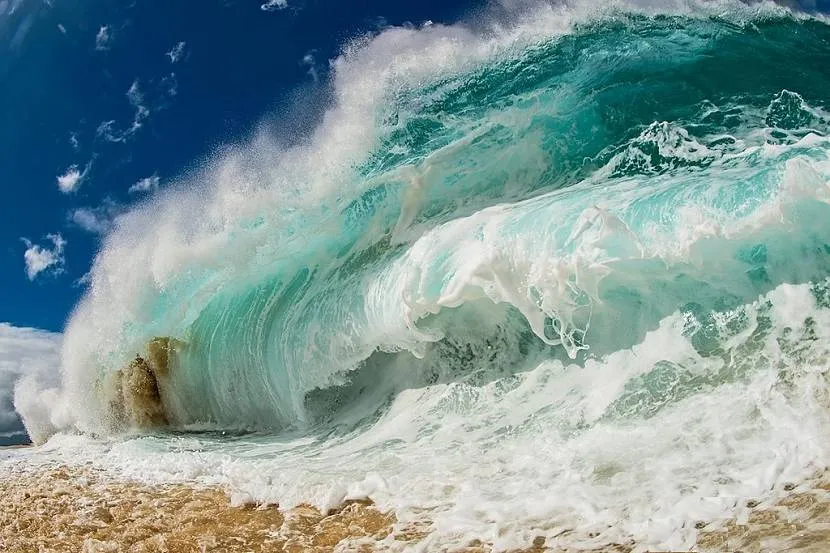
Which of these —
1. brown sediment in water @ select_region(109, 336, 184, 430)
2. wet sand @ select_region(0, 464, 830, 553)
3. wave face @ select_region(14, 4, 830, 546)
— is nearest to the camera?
wet sand @ select_region(0, 464, 830, 553)

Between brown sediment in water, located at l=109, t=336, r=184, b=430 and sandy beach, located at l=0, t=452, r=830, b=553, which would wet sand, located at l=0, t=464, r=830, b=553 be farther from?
brown sediment in water, located at l=109, t=336, r=184, b=430

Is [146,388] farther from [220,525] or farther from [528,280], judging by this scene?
[528,280]

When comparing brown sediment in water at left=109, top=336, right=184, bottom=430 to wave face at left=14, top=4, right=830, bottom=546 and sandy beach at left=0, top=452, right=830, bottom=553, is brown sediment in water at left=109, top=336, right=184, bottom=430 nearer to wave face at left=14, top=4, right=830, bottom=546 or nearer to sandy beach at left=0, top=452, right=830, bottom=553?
wave face at left=14, top=4, right=830, bottom=546

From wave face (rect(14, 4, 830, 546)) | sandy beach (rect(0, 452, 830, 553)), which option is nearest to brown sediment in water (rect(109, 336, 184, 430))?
wave face (rect(14, 4, 830, 546))

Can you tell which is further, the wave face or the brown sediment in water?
the brown sediment in water

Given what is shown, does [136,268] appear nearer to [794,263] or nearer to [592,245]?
[592,245]

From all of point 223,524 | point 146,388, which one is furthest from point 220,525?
point 146,388

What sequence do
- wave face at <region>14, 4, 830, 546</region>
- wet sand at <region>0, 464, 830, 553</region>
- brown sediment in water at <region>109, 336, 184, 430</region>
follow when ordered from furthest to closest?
brown sediment in water at <region>109, 336, 184, 430</region> → wave face at <region>14, 4, 830, 546</region> → wet sand at <region>0, 464, 830, 553</region>

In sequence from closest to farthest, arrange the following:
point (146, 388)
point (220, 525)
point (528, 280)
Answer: point (220, 525) < point (528, 280) < point (146, 388)
